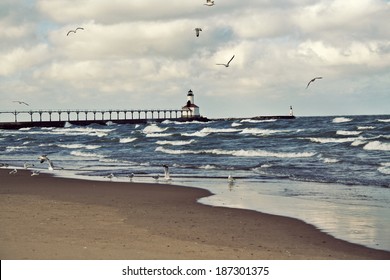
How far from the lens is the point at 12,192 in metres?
16.9

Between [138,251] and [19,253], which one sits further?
[138,251]

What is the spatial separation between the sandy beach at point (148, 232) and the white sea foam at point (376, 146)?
2011 centimetres

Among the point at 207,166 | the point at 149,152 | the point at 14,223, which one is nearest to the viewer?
the point at 14,223

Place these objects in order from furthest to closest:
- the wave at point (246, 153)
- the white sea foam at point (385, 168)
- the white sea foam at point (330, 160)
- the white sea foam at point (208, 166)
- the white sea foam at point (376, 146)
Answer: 1. the white sea foam at point (376, 146)
2. the wave at point (246, 153)
3. the white sea foam at point (330, 160)
4. the white sea foam at point (208, 166)
5. the white sea foam at point (385, 168)

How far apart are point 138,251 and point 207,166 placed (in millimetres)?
17609

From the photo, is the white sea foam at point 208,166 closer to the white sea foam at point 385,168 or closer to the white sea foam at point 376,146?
the white sea foam at point 385,168

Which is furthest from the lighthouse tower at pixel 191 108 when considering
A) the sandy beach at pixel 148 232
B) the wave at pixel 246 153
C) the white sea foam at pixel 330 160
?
the sandy beach at pixel 148 232

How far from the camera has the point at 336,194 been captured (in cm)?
1597

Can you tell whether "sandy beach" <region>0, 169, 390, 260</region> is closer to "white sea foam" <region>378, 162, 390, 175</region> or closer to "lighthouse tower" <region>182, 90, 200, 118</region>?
"white sea foam" <region>378, 162, 390, 175</region>

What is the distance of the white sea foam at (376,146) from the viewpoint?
3372 cm

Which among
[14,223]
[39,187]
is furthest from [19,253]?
[39,187]

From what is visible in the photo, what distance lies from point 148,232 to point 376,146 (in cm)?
2612
